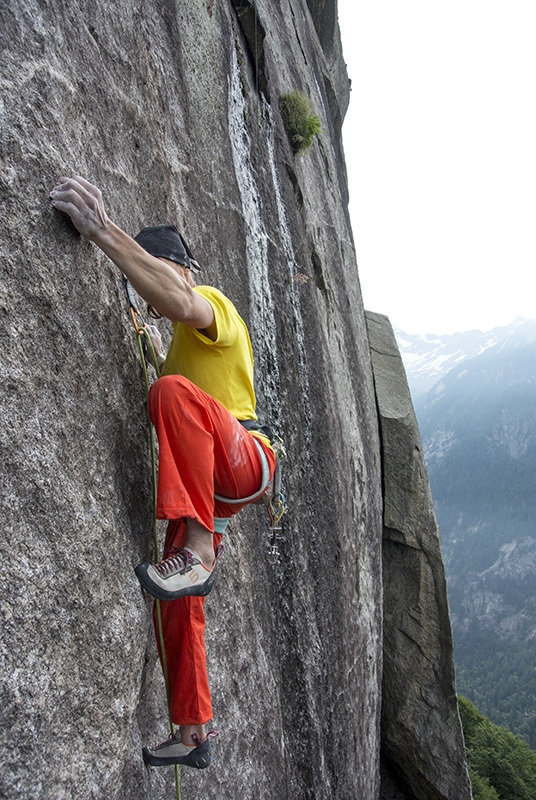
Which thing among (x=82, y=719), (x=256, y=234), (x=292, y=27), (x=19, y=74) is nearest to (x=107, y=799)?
(x=82, y=719)

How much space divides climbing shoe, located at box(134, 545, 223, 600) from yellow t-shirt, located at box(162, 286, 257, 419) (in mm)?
1065

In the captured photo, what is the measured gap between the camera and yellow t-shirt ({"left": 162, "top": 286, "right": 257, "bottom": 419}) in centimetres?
386

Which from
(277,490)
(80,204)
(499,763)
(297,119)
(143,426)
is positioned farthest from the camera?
(499,763)

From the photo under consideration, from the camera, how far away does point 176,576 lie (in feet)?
10.8

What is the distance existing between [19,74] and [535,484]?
218 m

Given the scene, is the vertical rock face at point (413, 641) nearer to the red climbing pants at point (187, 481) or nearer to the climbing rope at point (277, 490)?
the climbing rope at point (277, 490)

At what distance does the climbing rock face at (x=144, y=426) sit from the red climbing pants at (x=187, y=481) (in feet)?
0.72

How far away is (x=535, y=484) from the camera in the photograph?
199500 mm

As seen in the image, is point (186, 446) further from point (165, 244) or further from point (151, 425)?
point (165, 244)

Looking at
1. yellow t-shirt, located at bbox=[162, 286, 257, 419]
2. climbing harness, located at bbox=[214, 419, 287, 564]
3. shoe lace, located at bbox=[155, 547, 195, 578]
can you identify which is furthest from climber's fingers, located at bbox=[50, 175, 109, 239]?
shoe lace, located at bbox=[155, 547, 195, 578]

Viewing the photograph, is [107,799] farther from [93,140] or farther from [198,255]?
[198,255]

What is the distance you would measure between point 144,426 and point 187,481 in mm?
703

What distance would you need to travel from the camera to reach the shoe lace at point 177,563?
3.31 metres

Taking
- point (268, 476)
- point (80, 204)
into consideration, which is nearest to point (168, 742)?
point (268, 476)
